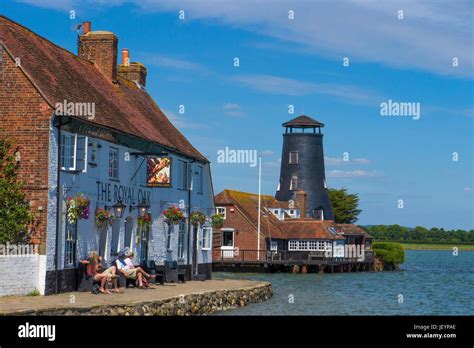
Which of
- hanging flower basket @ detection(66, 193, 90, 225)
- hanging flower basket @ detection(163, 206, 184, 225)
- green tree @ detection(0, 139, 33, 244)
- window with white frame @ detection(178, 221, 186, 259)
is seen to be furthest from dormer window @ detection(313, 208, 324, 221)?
green tree @ detection(0, 139, 33, 244)

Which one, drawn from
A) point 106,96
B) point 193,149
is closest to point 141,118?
point 106,96

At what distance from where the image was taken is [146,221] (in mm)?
36031

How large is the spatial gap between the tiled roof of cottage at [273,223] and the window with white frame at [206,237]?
114 ft

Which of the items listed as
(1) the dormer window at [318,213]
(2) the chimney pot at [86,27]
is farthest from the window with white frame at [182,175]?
(1) the dormer window at [318,213]

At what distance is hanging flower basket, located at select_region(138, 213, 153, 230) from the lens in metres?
35.7

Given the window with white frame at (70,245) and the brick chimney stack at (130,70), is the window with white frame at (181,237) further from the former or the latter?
the window with white frame at (70,245)

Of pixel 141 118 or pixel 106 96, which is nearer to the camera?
pixel 106 96

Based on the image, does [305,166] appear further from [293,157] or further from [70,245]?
[70,245]

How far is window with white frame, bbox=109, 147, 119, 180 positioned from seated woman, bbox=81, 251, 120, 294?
458 cm

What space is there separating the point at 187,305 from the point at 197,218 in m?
12.7

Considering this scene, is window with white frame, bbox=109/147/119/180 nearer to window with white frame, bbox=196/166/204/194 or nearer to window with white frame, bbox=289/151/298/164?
window with white frame, bbox=196/166/204/194
